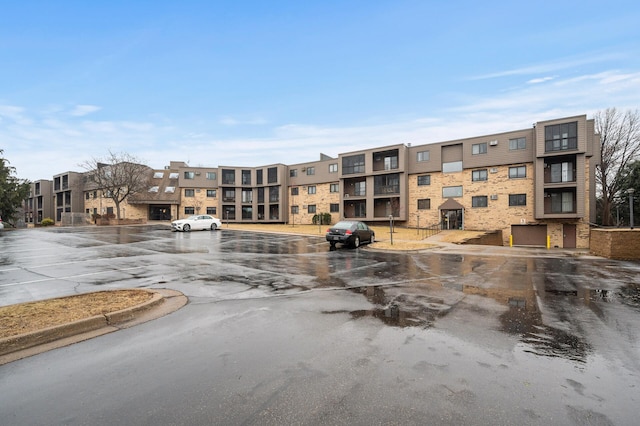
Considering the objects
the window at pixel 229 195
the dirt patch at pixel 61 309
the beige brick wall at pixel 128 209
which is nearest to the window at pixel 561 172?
the dirt patch at pixel 61 309

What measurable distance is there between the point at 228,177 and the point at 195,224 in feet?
74.2

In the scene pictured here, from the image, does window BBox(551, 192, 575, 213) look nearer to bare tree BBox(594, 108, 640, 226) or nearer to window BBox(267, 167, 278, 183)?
bare tree BBox(594, 108, 640, 226)

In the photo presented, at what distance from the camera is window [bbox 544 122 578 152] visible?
27438 millimetres

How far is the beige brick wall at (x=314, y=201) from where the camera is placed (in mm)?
43125

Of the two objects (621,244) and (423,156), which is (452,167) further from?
(621,244)

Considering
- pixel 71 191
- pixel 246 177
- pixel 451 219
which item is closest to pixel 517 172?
pixel 451 219

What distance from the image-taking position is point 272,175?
49.4 metres

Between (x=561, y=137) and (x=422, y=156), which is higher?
(x=561, y=137)

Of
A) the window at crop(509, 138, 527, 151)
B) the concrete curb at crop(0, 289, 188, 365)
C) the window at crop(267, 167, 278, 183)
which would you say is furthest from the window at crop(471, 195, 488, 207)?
the concrete curb at crop(0, 289, 188, 365)

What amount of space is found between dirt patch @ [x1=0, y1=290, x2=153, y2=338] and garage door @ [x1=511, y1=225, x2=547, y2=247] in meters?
33.0

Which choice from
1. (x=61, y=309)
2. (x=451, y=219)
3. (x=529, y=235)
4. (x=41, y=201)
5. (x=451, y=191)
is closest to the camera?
(x=61, y=309)

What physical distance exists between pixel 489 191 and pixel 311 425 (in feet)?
111

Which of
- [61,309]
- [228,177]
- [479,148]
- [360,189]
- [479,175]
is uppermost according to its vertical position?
[479,148]

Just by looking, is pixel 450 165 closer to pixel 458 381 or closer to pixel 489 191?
pixel 489 191
